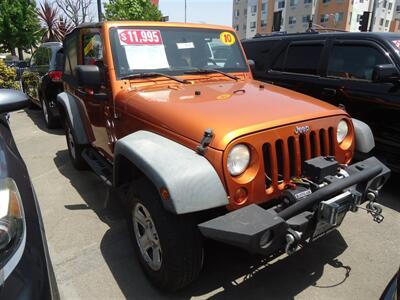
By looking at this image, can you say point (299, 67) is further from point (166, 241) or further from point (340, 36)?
point (166, 241)

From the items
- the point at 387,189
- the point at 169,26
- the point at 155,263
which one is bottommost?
the point at 387,189

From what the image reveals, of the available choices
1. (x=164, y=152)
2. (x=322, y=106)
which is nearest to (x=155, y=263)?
(x=164, y=152)

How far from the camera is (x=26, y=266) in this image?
157 centimetres

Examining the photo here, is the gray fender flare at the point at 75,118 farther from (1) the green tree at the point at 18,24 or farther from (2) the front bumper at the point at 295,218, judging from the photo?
(1) the green tree at the point at 18,24

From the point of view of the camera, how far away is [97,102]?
3.90 meters

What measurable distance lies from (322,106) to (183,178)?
1430 millimetres

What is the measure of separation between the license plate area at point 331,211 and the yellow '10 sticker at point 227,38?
2355 mm

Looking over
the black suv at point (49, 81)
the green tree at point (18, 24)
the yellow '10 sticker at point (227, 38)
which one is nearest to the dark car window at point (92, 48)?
the yellow '10 sticker at point (227, 38)

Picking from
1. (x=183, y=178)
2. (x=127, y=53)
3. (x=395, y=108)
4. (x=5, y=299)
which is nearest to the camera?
(x=5, y=299)

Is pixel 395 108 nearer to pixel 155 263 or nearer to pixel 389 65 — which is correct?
pixel 389 65

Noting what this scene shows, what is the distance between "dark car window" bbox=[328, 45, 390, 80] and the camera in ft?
14.8

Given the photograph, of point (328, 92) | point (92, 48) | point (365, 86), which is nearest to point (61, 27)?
point (92, 48)

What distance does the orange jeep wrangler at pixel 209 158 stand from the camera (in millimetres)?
2162

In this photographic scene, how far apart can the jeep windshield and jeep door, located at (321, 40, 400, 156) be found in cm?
152
